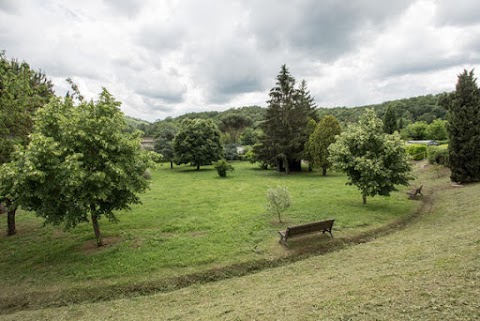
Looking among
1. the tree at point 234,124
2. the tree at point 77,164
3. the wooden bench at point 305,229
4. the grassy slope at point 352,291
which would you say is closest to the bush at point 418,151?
the grassy slope at point 352,291

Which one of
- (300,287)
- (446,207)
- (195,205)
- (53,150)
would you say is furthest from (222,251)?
(446,207)

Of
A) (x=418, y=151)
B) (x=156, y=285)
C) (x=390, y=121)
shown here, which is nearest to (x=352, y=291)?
(x=156, y=285)

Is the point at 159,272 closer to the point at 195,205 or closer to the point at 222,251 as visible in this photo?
the point at 222,251

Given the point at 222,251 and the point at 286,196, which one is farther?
the point at 286,196

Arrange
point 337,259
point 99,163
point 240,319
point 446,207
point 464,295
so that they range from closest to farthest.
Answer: point 464,295 < point 240,319 < point 337,259 < point 99,163 < point 446,207

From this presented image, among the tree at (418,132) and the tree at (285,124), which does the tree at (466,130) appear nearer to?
the tree at (285,124)

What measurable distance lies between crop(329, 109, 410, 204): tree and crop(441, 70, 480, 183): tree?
8828 mm

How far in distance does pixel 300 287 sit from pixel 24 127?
13.8m

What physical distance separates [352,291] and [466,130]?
2056cm

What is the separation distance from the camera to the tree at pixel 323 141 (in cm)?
2975

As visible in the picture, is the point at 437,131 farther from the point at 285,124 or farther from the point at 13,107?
the point at 13,107

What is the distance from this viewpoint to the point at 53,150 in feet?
26.7

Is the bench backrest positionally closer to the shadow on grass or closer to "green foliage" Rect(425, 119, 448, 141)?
the shadow on grass

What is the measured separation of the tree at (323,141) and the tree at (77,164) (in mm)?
23148
